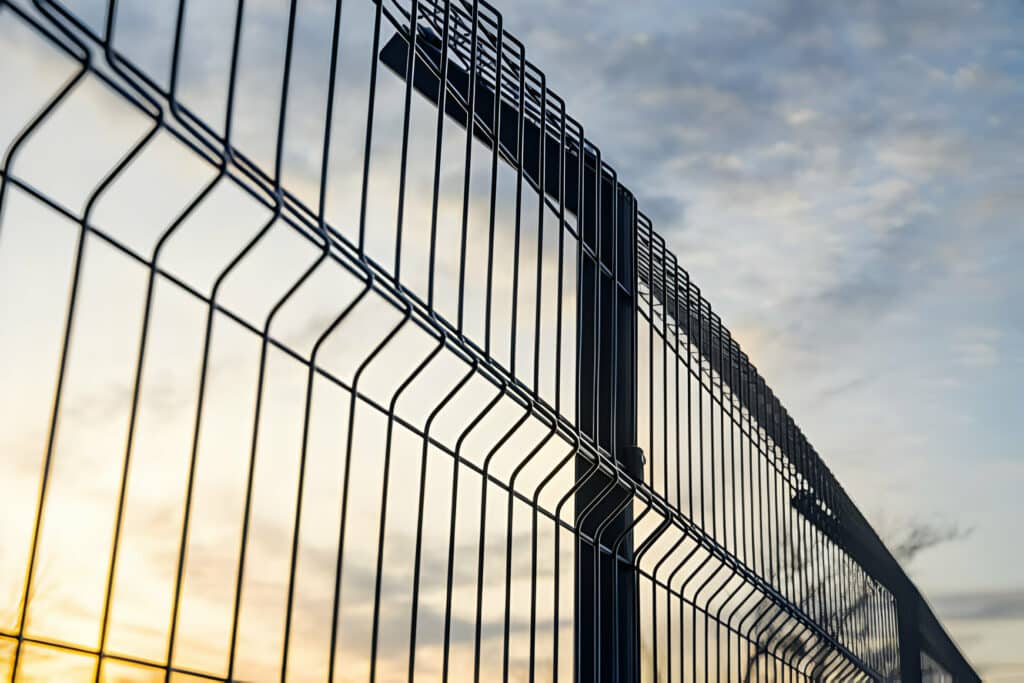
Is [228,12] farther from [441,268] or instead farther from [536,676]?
[536,676]

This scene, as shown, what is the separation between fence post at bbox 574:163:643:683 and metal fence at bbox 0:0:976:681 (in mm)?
25

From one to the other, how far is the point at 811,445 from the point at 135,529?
28.4 ft

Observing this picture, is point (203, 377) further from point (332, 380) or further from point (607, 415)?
point (607, 415)

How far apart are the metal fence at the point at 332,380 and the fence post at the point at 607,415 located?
1.0 inches

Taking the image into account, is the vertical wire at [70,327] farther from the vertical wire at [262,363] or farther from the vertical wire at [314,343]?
the vertical wire at [314,343]

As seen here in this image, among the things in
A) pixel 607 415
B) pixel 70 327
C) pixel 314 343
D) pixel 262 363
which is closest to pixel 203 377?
pixel 262 363

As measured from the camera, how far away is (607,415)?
6.87 m

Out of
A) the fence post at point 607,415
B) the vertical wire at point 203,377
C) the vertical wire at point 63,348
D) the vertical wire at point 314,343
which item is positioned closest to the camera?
the vertical wire at point 63,348

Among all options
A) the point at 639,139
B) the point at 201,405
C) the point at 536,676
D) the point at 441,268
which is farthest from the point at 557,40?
the point at 201,405

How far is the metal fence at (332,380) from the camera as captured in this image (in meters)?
3.15

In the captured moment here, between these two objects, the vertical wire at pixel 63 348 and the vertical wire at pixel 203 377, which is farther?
the vertical wire at pixel 203 377

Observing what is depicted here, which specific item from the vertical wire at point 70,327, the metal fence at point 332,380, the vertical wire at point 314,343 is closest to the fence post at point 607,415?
the metal fence at point 332,380

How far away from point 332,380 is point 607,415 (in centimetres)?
339

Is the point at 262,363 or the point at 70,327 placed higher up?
the point at 262,363
